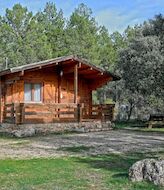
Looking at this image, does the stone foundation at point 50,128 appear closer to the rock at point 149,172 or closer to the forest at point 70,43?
the rock at point 149,172

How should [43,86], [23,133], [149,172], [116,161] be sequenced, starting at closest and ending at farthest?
[149,172] < [116,161] < [23,133] < [43,86]

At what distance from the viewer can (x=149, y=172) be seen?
298 inches

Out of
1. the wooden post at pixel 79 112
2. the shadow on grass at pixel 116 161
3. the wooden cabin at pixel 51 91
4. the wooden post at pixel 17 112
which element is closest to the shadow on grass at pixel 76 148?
the shadow on grass at pixel 116 161

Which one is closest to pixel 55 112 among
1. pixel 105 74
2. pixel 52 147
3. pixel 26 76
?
pixel 26 76

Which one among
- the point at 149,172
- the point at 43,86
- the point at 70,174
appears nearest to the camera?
the point at 149,172

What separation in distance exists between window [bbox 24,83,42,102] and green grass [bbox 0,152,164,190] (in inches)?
481

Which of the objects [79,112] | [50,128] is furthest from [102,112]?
[50,128]

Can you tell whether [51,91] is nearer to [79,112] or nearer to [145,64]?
[79,112]

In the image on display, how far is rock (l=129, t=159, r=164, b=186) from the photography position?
291 inches

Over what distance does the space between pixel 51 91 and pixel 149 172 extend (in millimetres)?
16585

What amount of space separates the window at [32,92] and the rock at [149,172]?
1550 centimetres

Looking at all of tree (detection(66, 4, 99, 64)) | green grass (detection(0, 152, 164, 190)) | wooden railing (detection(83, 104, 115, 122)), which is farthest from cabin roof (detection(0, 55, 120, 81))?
→ tree (detection(66, 4, 99, 64))

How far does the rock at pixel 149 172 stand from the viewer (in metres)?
7.39

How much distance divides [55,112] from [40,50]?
31.2 m
